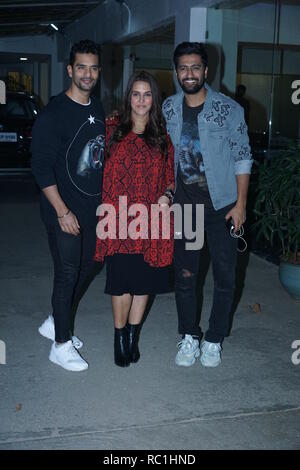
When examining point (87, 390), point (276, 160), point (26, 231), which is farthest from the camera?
point (26, 231)

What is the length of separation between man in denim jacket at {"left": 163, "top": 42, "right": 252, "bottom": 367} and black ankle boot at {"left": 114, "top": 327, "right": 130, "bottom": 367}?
0.48 metres

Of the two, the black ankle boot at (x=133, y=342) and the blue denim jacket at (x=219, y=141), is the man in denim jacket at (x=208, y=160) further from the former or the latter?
the black ankle boot at (x=133, y=342)

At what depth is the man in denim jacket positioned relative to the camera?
3719 millimetres

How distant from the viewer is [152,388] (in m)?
3.68

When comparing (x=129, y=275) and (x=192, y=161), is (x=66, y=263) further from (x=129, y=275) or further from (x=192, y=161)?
(x=192, y=161)

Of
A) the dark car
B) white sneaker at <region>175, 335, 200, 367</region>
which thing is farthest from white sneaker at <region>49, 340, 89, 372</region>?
the dark car

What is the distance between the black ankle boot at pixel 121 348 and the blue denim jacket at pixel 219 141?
3.14 feet

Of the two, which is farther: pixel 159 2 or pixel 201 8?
pixel 159 2

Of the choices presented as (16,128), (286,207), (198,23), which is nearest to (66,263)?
(286,207)

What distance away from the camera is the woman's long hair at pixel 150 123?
3.66 m

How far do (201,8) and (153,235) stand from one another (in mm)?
5733

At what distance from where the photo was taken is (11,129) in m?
12.2
